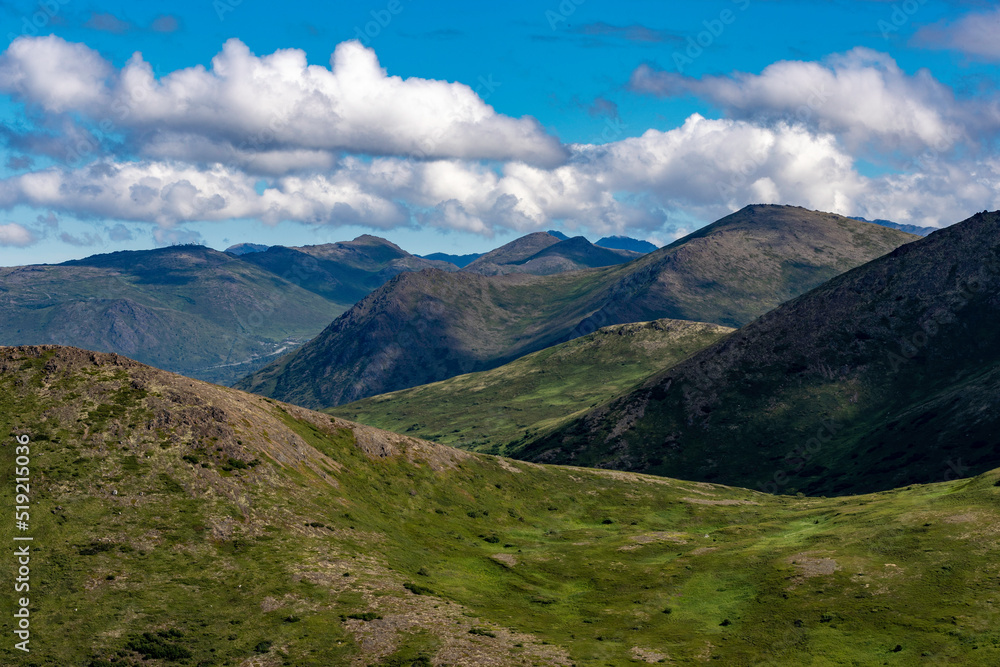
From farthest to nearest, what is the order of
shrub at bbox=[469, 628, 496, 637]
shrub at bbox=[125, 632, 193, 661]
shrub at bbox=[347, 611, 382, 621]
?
shrub at bbox=[347, 611, 382, 621]
shrub at bbox=[469, 628, 496, 637]
shrub at bbox=[125, 632, 193, 661]

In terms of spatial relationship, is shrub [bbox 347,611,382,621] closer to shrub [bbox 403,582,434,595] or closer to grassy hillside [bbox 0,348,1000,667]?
grassy hillside [bbox 0,348,1000,667]

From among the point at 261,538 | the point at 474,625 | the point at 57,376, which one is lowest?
the point at 474,625

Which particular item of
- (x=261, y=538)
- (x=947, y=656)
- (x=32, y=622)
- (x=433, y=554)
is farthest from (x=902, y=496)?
(x=32, y=622)

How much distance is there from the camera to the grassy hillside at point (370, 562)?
68000mm

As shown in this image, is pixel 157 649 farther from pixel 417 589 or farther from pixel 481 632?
pixel 481 632

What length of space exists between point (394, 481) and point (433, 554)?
2421 centimetres

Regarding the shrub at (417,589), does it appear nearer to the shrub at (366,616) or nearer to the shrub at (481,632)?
the shrub at (366,616)

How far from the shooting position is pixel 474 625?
75250mm

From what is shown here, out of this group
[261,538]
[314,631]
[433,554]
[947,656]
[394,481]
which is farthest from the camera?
[394,481]

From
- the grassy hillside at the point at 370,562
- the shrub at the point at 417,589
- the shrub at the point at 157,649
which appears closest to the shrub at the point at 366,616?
the grassy hillside at the point at 370,562

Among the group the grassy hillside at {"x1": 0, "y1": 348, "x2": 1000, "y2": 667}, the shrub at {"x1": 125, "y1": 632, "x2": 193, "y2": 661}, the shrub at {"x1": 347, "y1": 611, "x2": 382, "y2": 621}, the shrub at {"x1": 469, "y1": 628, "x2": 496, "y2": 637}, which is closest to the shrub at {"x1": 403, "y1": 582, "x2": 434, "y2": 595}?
the grassy hillside at {"x1": 0, "y1": 348, "x2": 1000, "y2": 667}

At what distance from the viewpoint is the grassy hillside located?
6800 centimetres

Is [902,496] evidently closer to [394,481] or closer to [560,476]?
[560,476]

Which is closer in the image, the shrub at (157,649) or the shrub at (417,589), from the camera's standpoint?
the shrub at (157,649)
